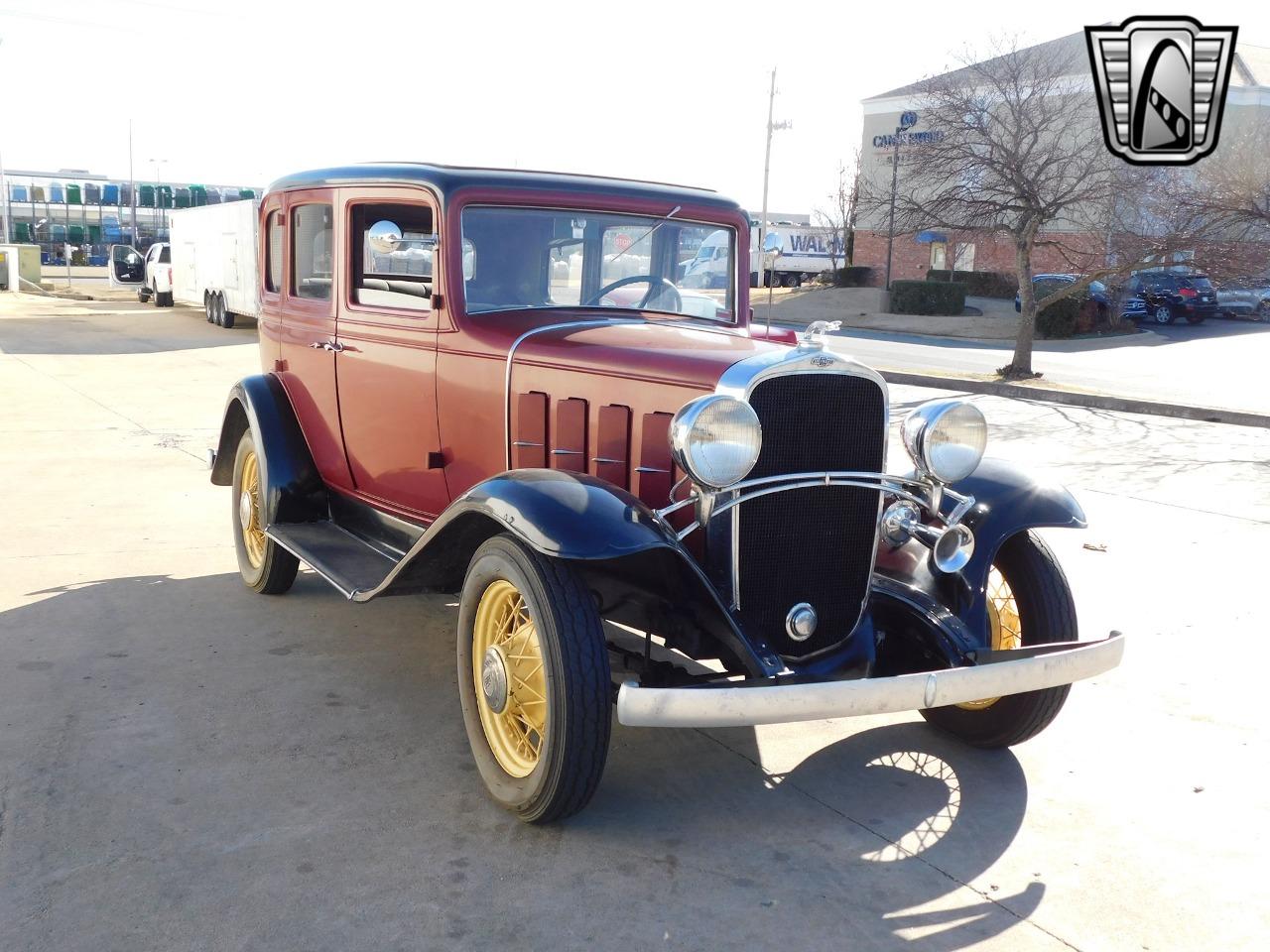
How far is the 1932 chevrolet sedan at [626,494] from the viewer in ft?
10.0

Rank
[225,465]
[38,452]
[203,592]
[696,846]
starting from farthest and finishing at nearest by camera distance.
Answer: [38,452] < [225,465] < [203,592] < [696,846]

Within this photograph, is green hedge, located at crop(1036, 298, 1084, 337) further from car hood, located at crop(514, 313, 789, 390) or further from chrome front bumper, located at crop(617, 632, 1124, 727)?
chrome front bumper, located at crop(617, 632, 1124, 727)

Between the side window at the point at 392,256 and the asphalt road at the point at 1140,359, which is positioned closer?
the side window at the point at 392,256

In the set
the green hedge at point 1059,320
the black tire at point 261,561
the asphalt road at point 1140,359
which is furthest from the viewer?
the green hedge at point 1059,320

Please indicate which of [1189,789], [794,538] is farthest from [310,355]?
[1189,789]

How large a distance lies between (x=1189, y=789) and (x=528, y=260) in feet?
9.21

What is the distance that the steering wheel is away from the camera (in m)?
4.32

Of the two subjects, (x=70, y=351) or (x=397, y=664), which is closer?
(x=397, y=664)

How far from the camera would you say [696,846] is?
123 inches

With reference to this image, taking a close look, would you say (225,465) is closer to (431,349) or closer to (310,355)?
(310,355)

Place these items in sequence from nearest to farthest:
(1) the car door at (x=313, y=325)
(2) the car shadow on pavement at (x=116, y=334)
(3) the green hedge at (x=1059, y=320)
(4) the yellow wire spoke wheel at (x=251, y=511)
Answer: (1) the car door at (x=313, y=325) < (4) the yellow wire spoke wheel at (x=251, y=511) < (2) the car shadow on pavement at (x=116, y=334) < (3) the green hedge at (x=1059, y=320)

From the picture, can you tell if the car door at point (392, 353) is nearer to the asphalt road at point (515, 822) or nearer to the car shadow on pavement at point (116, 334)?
the asphalt road at point (515, 822)

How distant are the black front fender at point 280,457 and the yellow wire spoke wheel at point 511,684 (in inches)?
75.0

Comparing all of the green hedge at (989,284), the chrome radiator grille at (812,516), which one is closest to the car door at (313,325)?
the chrome radiator grille at (812,516)
